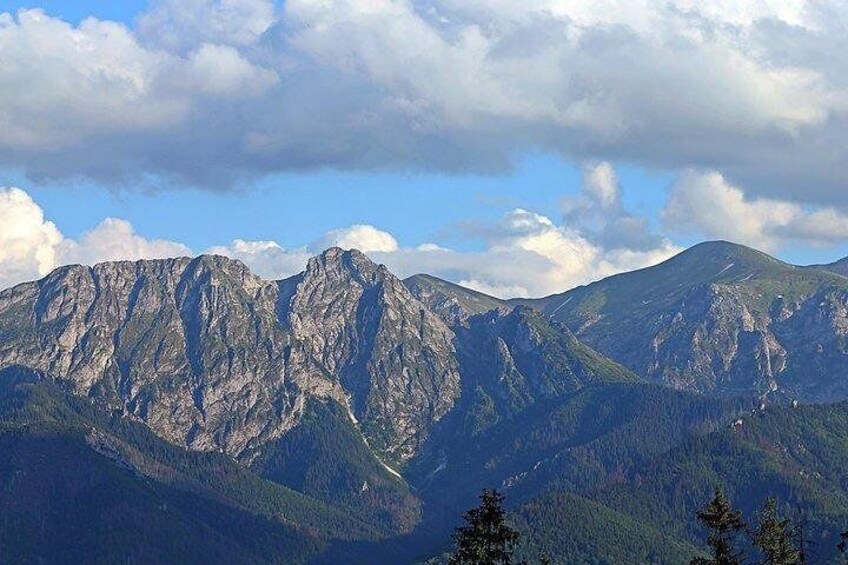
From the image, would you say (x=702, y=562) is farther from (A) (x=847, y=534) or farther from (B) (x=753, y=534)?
(A) (x=847, y=534)

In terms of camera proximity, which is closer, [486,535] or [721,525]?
[486,535]

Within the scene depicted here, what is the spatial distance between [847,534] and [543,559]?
85.5ft

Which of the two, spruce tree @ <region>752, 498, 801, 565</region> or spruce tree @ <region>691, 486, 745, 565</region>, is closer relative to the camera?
spruce tree @ <region>691, 486, 745, 565</region>

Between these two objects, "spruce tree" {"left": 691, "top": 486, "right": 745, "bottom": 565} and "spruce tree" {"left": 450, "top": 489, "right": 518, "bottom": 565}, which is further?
"spruce tree" {"left": 691, "top": 486, "right": 745, "bottom": 565}

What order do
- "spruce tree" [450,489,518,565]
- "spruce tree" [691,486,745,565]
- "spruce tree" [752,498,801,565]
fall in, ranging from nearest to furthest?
1. "spruce tree" [450,489,518,565]
2. "spruce tree" [691,486,745,565]
3. "spruce tree" [752,498,801,565]

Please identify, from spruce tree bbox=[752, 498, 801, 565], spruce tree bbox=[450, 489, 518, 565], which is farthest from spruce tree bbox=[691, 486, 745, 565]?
spruce tree bbox=[450, 489, 518, 565]

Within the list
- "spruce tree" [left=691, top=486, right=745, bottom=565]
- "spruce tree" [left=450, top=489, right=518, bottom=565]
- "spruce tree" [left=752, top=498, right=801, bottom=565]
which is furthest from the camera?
"spruce tree" [left=752, top=498, right=801, bottom=565]

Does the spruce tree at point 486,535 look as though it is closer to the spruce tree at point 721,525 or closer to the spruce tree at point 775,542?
the spruce tree at point 721,525

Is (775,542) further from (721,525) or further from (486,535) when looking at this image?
(486,535)

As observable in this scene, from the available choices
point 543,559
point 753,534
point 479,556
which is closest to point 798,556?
point 753,534

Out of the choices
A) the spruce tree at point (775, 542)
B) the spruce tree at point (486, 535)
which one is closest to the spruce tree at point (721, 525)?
the spruce tree at point (775, 542)

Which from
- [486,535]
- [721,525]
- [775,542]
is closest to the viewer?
[486,535]

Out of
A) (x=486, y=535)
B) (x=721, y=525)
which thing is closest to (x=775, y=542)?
(x=721, y=525)

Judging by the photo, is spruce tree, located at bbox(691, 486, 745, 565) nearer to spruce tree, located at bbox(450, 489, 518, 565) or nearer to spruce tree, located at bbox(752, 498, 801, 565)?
spruce tree, located at bbox(752, 498, 801, 565)
